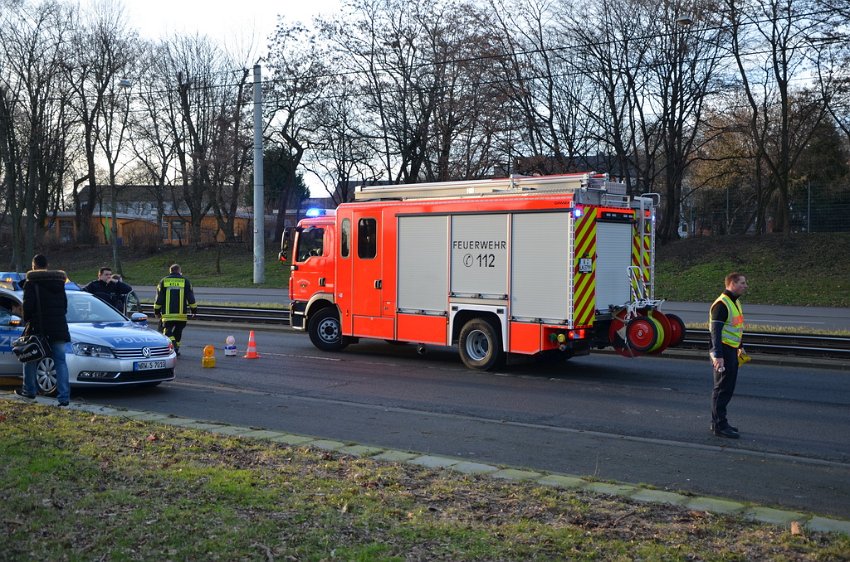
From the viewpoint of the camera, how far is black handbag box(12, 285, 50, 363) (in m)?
10.5

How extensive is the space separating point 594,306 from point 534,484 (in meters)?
7.41

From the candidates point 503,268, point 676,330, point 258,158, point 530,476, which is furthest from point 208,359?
point 258,158

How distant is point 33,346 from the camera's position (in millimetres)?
10492

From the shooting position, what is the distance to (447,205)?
50.0 ft

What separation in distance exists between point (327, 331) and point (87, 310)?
5592 mm

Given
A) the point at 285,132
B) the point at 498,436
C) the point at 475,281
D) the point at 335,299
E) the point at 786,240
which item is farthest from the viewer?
the point at 285,132

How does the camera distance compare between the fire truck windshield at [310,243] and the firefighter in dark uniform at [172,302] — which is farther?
the fire truck windshield at [310,243]

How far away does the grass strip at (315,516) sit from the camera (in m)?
4.94

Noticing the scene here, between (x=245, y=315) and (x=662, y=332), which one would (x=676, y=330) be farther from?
(x=245, y=315)

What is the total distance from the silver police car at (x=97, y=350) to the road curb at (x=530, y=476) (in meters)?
1.88

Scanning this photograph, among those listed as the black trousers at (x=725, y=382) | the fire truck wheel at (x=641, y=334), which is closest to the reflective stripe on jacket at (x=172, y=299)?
the fire truck wheel at (x=641, y=334)

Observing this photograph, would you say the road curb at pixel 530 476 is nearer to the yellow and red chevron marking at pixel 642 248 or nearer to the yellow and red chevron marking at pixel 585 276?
the yellow and red chevron marking at pixel 585 276

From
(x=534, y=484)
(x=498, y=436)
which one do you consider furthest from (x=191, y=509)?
(x=498, y=436)

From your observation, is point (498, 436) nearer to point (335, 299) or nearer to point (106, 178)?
point (335, 299)
